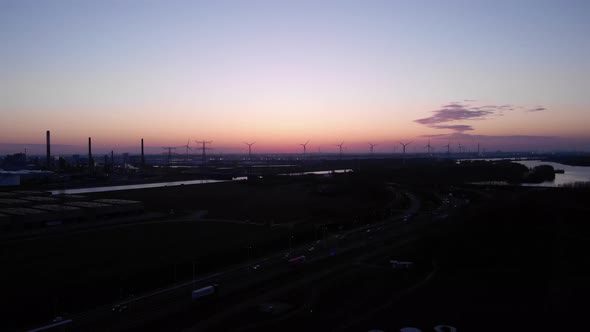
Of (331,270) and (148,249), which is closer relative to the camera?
(331,270)

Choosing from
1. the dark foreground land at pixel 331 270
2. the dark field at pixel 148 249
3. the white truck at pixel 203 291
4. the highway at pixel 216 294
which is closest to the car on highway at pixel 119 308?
the highway at pixel 216 294

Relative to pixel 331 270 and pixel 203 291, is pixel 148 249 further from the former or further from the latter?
pixel 331 270

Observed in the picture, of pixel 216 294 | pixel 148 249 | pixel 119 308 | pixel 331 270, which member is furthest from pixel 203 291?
pixel 148 249

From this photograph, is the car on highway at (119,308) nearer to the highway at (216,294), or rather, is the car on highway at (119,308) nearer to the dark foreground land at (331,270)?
the highway at (216,294)

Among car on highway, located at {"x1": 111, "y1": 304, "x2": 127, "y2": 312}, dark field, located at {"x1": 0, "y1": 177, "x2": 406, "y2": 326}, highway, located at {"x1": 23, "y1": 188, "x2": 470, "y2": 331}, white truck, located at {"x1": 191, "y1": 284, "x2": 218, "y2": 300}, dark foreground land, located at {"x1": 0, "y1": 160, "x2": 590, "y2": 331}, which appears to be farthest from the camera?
dark field, located at {"x1": 0, "y1": 177, "x2": 406, "y2": 326}

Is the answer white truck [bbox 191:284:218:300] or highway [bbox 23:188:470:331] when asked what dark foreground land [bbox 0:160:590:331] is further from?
white truck [bbox 191:284:218:300]

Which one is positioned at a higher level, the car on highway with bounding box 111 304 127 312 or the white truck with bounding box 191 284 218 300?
the white truck with bounding box 191 284 218 300

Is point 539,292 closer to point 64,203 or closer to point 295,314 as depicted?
point 295,314

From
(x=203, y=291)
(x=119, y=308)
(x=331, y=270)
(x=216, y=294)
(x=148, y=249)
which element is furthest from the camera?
(x=148, y=249)

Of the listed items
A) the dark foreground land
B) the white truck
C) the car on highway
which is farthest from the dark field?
the white truck

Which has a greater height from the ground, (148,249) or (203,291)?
(203,291)
